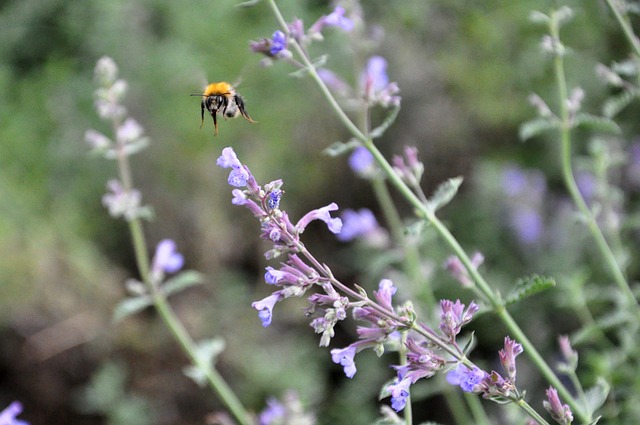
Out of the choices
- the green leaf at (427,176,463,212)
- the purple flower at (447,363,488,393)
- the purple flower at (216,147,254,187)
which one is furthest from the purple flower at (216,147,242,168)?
the green leaf at (427,176,463,212)

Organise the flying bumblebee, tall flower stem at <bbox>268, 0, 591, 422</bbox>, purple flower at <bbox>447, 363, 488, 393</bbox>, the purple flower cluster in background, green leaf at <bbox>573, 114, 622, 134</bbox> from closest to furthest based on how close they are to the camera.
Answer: purple flower at <bbox>447, 363, 488, 393</bbox>
tall flower stem at <bbox>268, 0, 591, 422</bbox>
green leaf at <bbox>573, 114, 622, 134</bbox>
the flying bumblebee
the purple flower cluster in background

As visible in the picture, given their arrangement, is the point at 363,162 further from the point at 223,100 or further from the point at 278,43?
the point at 278,43

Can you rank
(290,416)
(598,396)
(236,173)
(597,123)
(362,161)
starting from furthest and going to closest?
(362,161) < (290,416) < (597,123) < (598,396) < (236,173)

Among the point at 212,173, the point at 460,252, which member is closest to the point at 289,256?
the point at 460,252

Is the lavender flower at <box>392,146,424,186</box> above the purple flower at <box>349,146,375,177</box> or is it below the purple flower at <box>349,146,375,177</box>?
above

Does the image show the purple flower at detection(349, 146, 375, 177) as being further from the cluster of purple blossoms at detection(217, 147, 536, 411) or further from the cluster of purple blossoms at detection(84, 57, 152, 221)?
the cluster of purple blossoms at detection(217, 147, 536, 411)

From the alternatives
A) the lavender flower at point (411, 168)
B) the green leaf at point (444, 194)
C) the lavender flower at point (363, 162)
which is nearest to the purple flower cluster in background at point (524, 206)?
the lavender flower at point (363, 162)
